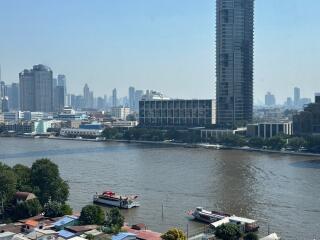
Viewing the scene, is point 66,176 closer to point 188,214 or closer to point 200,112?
point 188,214

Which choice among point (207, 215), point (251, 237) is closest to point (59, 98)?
point (207, 215)

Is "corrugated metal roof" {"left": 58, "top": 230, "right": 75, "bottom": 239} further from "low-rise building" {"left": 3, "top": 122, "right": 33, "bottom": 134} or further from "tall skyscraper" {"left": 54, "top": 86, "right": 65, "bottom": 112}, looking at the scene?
"tall skyscraper" {"left": 54, "top": 86, "right": 65, "bottom": 112}

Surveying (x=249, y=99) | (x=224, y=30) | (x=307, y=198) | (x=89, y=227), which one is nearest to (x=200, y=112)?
(x=249, y=99)

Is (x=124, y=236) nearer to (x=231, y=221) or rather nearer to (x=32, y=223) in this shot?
(x=32, y=223)

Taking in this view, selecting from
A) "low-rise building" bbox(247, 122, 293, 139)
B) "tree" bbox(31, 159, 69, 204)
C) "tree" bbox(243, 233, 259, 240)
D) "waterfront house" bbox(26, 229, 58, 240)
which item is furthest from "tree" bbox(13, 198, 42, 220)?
"low-rise building" bbox(247, 122, 293, 139)

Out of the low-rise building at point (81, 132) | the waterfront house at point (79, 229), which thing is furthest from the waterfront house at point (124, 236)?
the low-rise building at point (81, 132)
